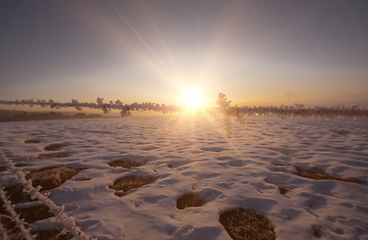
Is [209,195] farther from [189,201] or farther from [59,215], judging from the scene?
[59,215]

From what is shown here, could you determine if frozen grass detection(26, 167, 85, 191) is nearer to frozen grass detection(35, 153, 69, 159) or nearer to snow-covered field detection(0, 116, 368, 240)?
snow-covered field detection(0, 116, 368, 240)

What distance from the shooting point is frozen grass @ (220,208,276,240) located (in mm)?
1613

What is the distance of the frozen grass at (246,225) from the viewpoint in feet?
5.29

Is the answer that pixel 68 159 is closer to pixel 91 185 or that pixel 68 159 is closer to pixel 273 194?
pixel 91 185

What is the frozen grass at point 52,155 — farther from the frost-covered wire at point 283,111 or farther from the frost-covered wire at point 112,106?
the frost-covered wire at point 283,111

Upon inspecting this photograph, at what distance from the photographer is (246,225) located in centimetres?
174

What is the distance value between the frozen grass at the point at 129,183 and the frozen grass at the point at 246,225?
1584 millimetres

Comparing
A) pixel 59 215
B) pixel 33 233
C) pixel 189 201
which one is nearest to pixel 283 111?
pixel 189 201

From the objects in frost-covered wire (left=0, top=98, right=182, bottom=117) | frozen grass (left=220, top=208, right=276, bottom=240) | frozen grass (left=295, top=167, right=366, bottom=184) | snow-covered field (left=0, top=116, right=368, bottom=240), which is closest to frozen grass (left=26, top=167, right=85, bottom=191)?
snow-covered field (left=0, top=116, right=368, bottom=240)

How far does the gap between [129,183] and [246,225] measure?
2.15 meters

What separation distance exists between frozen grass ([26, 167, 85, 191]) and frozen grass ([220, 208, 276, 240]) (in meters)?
3.09

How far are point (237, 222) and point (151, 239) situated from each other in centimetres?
113

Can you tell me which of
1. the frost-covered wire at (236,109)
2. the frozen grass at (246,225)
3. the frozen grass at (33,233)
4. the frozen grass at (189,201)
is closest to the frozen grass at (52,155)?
the frozen grass at (33,233)

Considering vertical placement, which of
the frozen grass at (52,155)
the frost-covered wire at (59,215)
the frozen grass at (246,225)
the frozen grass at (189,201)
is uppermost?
the frost-covered wire at (59,215)
